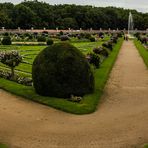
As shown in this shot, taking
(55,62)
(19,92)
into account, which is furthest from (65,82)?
(19,92)

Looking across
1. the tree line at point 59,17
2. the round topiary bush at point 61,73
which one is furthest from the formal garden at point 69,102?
the tree line at point 59,17

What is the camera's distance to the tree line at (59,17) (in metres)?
89.5

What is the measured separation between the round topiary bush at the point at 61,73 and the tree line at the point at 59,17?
228 feet

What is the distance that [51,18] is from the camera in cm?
10012

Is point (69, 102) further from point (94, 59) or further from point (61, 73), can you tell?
point (94, 59)

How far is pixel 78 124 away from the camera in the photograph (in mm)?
11992

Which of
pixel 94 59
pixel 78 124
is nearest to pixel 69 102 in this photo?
pixel 78 124

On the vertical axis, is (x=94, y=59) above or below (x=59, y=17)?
above

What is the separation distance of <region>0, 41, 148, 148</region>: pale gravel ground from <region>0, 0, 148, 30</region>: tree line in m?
70.8

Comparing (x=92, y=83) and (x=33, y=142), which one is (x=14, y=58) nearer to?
(x=92, y=83)

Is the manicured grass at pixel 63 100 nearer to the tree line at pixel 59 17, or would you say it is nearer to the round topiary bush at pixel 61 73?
the round topiary bush at pixel 61 73

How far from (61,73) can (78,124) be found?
3.39 m

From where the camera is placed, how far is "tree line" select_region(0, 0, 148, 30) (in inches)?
3525

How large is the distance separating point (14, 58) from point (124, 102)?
19.4 feet
